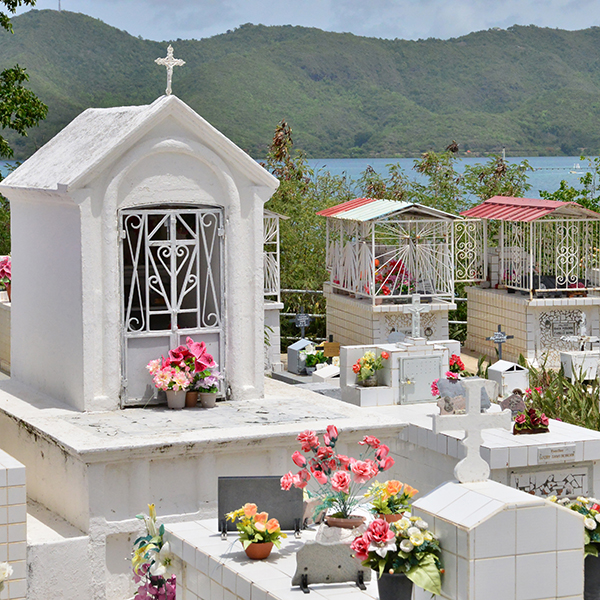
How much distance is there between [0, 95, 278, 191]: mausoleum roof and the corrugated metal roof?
10.6 m

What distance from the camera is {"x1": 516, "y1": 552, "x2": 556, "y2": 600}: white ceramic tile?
214 inches

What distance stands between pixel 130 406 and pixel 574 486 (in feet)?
13.8

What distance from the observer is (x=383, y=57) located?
95.3m

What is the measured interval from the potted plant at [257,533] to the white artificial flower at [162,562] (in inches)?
25.5

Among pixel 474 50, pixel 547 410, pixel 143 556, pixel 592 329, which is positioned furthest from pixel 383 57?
pixel 143 556

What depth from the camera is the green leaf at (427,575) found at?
5461 millimetres

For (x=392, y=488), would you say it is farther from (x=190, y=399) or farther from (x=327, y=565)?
(x=190, y=399)

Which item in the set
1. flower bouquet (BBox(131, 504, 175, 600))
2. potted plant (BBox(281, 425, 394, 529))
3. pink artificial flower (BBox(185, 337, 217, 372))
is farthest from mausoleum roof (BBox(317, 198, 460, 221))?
potted plant (BBox(281, 425, 394, 529))

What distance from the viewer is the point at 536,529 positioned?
5.43m

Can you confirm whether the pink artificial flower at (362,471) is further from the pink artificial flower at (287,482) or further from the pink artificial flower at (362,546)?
the pink artificial flower at (362,546)

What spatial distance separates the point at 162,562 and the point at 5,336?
7450 millimetres

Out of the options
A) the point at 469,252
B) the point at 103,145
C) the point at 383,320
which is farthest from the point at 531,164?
the point at 103,145

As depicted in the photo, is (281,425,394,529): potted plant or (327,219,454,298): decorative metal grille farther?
(327,219,454,298): decorative metal grille

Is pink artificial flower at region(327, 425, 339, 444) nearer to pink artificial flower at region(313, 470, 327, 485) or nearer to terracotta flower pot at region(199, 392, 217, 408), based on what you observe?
pink artificial flower at region(313, 470, 327, 485)
